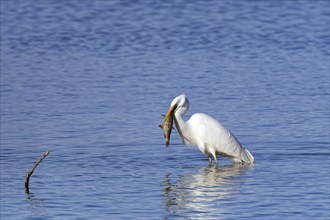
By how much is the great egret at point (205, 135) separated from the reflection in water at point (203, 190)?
19cm

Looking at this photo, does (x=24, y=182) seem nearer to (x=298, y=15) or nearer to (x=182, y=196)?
(x=182, y=196)

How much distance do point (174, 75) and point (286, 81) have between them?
1.73 meters

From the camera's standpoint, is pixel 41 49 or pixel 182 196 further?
pixel 41 49

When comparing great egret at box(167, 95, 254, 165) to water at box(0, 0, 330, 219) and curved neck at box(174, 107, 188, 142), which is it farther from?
water at box(0, 0, 330, 219)

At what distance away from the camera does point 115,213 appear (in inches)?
352

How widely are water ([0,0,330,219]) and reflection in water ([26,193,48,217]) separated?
0.02m

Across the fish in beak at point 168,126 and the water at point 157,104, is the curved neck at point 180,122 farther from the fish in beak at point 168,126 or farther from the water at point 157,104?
the water at point 157,104

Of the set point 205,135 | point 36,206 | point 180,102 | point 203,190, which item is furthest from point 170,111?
point 36,206

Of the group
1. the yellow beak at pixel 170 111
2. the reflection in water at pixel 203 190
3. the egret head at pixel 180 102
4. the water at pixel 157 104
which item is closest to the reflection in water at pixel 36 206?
the water at pixel 157 104

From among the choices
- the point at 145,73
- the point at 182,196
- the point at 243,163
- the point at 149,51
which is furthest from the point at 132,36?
the point at 182,196

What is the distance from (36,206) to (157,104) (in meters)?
4.89

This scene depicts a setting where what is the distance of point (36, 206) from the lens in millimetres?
9227

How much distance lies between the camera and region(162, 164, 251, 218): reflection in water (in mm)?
9117

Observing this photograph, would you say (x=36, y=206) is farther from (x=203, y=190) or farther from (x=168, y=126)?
(x=168, y=126)
